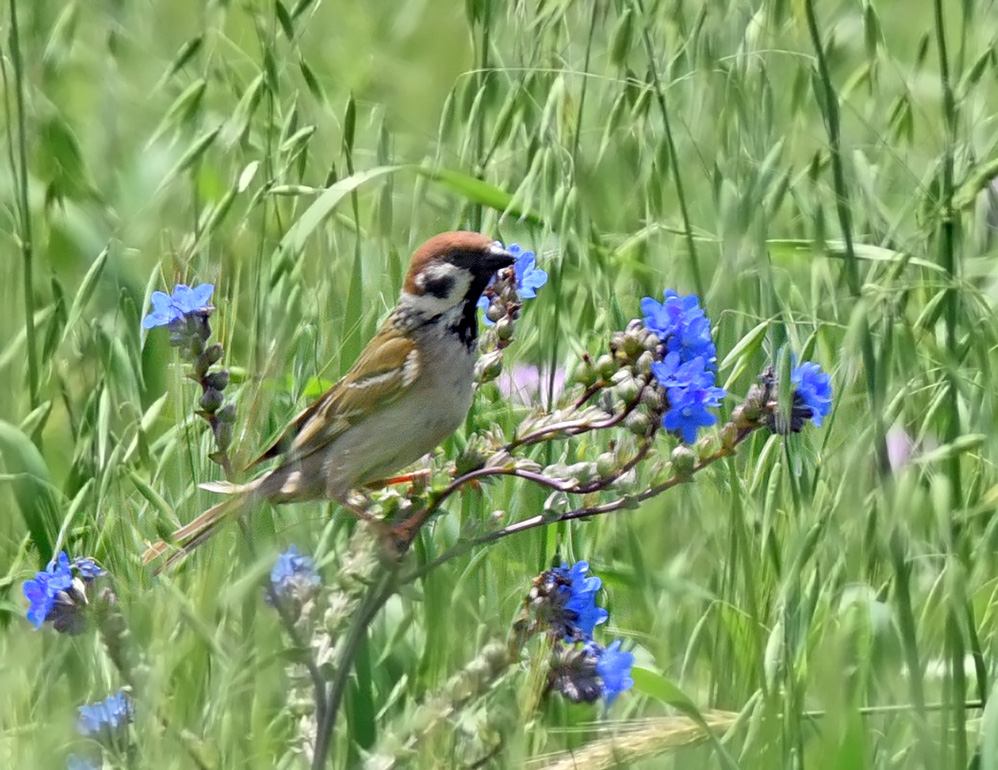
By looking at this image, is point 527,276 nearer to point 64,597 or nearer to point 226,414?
point 226,414

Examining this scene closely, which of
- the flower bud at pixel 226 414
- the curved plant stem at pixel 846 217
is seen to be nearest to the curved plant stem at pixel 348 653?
the flower bud at pixel 226 414

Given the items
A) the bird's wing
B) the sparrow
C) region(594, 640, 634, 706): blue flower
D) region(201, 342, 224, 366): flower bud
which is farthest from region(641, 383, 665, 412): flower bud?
the bird's wing

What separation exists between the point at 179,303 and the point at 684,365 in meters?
0.65

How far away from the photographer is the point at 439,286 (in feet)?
9.25

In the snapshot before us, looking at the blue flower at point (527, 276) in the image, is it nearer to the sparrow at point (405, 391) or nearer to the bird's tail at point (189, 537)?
the sparrow at point (405, 391)

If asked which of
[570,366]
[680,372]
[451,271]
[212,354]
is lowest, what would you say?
[680,372]

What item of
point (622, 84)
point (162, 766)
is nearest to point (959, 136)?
point (622, 84)

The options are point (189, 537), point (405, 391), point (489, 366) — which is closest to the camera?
point (189, 537)

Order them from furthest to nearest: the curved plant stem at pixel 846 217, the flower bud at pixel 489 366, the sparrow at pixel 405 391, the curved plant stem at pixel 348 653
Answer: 1. the sparrow at pixel 405 391
2. the flower bud at pixel 489 366
3. the curved plant stem at pixel 348 653
4. the curved plant stem at pixel 846 217

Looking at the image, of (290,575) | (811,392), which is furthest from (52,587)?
(811,392)

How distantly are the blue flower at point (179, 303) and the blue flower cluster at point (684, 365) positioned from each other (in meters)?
0.57

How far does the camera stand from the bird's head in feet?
8.38

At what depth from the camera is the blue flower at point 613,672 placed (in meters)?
1.94

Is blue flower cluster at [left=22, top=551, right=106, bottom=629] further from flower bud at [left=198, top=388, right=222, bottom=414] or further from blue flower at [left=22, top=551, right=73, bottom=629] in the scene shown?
flower bud at [left=198, top=388, right=222, bottom=414]
